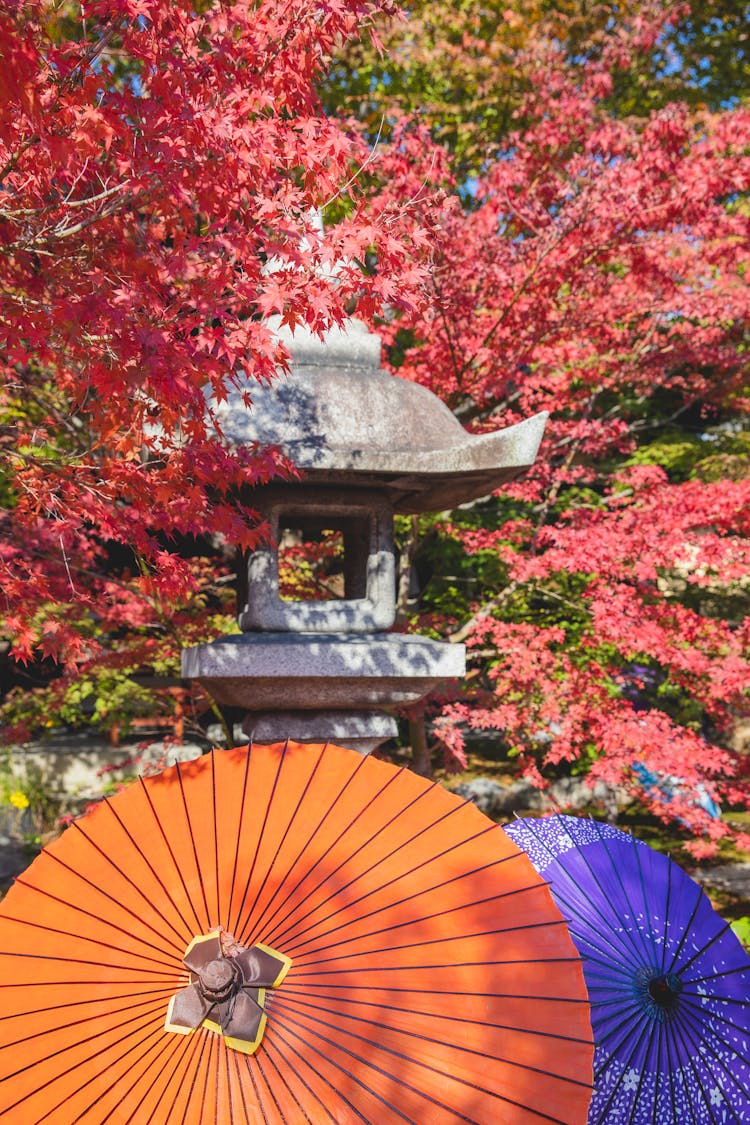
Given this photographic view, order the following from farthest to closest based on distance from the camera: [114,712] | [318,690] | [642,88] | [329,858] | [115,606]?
[642,88]
[114,712]
[115,606]
[318,690]
[329,858]

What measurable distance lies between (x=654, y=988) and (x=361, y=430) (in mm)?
2435

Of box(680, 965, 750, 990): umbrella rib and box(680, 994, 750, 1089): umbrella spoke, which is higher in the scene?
box(680, 965, 750, 990): umbrella rib

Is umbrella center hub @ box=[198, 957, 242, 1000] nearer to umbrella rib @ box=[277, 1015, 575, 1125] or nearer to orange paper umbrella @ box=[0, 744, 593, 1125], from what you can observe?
orange paper umbrella @ box=[0, 744, 593, 1125]

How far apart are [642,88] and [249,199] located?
11.1 meters

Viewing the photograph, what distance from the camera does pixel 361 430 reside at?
3.57m

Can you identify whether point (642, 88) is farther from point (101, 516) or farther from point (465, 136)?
point (101, 516)

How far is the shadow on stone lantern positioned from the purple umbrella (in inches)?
58.3

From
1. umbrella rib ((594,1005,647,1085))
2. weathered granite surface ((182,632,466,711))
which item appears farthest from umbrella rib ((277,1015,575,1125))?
weathered granite surface ((182,632,466,711))

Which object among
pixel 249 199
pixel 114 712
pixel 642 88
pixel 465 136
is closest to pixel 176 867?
pixel 249 199

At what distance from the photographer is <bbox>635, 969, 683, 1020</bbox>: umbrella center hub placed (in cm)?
202

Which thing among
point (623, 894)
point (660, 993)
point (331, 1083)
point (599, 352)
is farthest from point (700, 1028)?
point (599, 352)

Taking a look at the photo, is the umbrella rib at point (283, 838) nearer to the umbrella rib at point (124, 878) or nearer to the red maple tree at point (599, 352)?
the umbrella rib at point (124, 878)

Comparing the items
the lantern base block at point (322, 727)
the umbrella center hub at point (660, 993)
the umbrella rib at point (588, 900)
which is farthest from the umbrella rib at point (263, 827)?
the lantern base block at point (322, 727)

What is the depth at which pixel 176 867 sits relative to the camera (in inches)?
73.9
